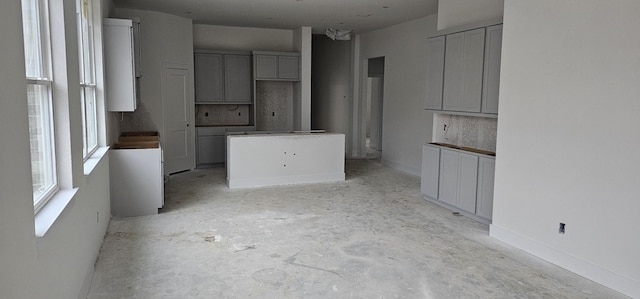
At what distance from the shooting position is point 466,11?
546 cm

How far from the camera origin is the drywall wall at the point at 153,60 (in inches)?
291

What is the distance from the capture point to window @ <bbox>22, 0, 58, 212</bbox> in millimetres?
2277

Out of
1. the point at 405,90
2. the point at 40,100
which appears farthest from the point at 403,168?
the point at 40,100

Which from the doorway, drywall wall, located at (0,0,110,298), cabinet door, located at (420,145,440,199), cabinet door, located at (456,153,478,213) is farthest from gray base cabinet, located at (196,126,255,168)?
drywall wall, located at (0,0,110,298)

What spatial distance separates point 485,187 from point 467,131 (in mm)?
1081

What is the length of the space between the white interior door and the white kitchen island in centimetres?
166

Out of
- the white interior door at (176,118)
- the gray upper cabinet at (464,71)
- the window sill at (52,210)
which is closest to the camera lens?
the window sill at (52,210)

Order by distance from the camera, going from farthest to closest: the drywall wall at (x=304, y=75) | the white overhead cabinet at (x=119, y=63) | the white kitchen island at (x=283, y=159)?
the drywall wall at (x=304, y=75) → the white kitchen island at (x=283, y=159) → the white overhead cabinet at (x=119, y=63)

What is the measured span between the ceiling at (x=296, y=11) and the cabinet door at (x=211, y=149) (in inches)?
89.0

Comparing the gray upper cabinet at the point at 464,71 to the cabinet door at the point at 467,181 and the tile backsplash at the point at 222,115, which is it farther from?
the tile backsplash at the point at 222,115

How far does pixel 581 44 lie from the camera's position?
357 centimetres

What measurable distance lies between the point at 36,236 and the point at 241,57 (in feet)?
23.7

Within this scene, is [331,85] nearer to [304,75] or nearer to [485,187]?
[304,75]

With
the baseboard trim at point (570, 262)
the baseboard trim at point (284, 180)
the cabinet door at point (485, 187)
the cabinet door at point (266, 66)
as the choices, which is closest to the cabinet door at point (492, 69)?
the cabinet door at point (485, 187)
